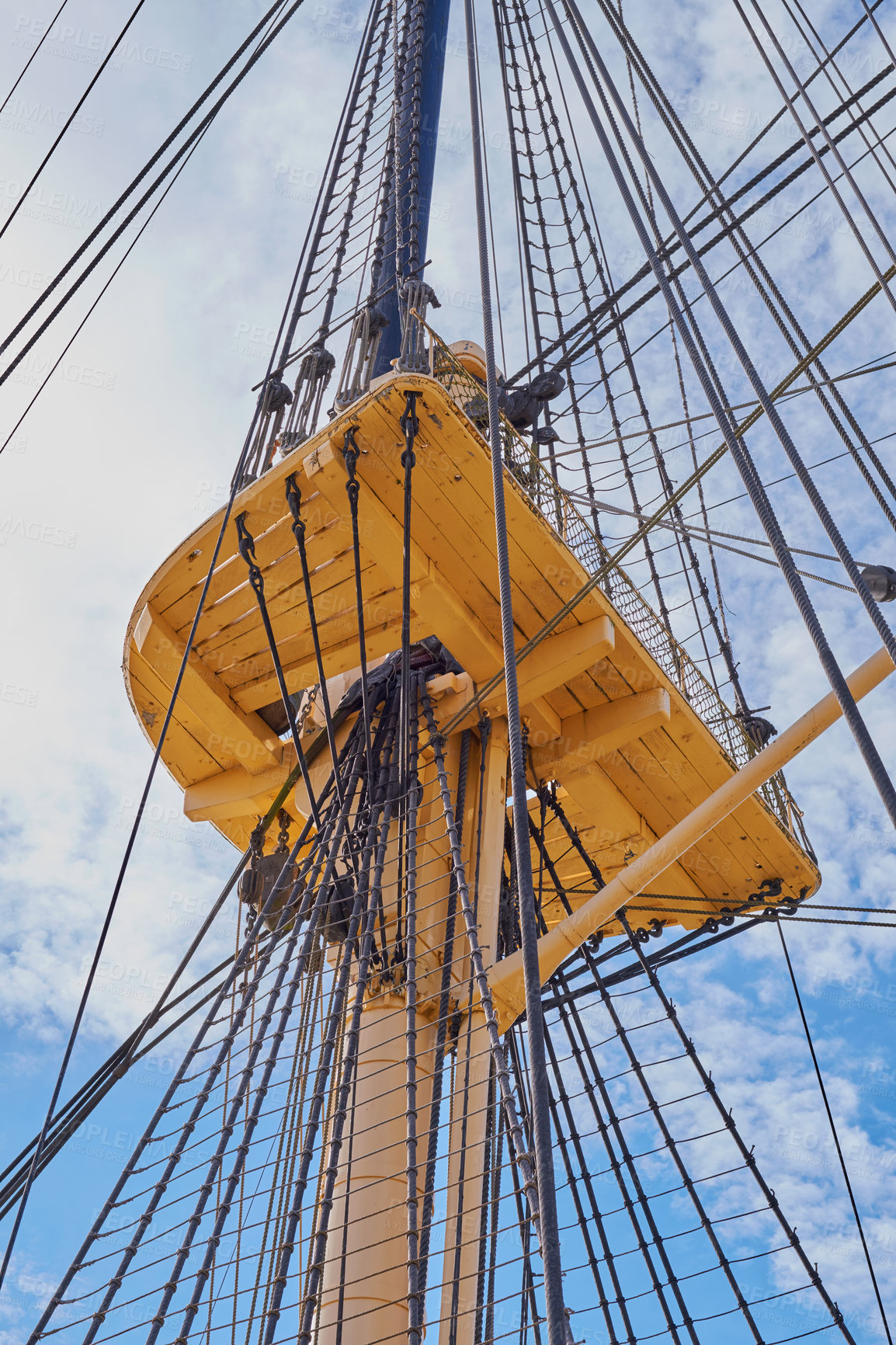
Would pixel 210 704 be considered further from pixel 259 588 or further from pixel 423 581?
pixel 423 581

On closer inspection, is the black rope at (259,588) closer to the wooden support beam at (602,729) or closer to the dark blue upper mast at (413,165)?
the wooden support beam at (602,729)

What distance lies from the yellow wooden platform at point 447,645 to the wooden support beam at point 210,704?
1 cm

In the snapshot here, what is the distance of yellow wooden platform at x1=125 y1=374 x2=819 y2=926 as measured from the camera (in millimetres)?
5664

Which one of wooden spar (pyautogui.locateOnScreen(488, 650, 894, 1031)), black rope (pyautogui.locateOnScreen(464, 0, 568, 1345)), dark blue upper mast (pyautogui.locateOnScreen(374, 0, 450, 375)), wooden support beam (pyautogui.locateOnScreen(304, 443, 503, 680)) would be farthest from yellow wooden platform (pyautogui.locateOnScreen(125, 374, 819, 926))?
black rope (pyautogui.locateOnScreen(464, 0, 568, 1345))

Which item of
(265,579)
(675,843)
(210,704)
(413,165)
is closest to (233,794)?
(210,704)

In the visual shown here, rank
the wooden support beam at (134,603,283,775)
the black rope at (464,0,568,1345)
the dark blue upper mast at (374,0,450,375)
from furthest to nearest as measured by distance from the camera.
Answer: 1. the dark blue upper mast at (374,0,450,375)
2. the wooden support beam at (134,603,283,775)
3. the black rope at (464,0,568,1345)

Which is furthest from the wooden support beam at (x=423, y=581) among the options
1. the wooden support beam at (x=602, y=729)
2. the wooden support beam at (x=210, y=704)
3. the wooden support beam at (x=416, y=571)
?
the wooden support beam at (x=210, y=704)

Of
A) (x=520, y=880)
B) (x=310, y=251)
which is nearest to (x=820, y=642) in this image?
(x=520, y=880)

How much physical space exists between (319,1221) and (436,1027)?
45.4 inches

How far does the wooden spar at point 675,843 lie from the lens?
16.1 ft

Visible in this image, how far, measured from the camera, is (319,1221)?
14.4 ft

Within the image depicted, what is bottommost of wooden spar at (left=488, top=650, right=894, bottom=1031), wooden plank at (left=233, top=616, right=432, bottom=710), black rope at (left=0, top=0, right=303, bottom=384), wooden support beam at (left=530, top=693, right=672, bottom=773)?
wooden spar at (left=488, top=650, right=894, bottom=1031)

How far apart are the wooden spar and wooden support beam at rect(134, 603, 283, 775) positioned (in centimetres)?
201

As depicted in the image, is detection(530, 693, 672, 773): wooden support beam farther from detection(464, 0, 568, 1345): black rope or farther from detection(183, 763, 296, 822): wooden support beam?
detection(464, 0, 568, 1345): black rope
